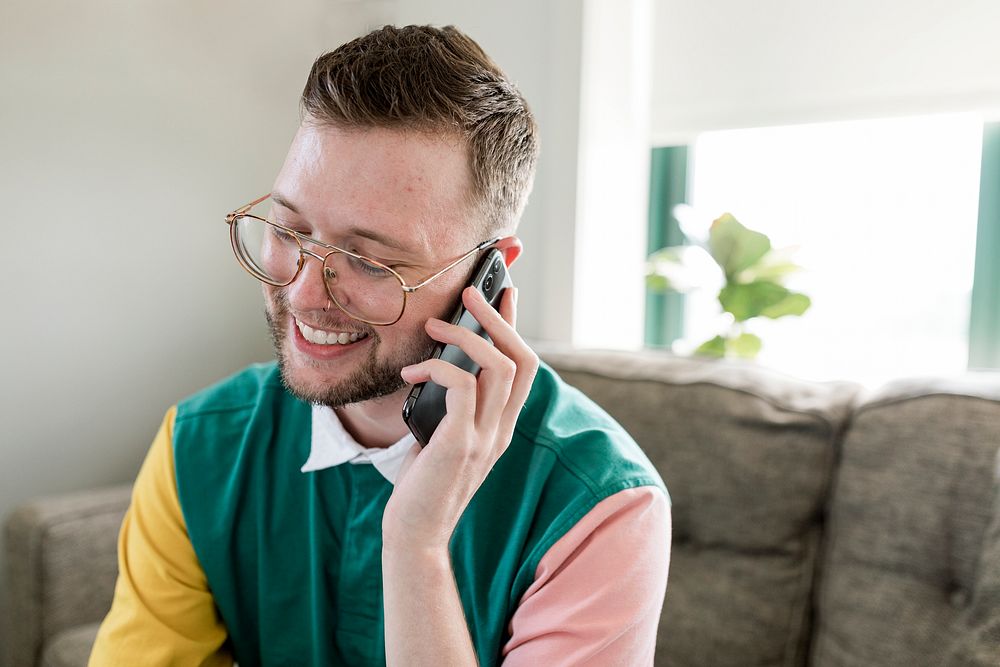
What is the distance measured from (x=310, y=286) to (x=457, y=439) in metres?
0.25

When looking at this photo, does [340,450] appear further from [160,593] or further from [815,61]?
[815,61]

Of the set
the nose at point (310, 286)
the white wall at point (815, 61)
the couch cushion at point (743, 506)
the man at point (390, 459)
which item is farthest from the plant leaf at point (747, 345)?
the nose at point (310, 286)

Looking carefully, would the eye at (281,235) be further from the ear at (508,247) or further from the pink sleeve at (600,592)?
the pink sleeve at (600,592)

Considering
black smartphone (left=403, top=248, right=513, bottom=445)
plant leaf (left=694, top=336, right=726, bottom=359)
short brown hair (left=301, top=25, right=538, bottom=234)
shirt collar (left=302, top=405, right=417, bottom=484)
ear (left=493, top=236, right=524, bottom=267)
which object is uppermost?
short brown hair (left=301, top=25, right=538, bottom=234)

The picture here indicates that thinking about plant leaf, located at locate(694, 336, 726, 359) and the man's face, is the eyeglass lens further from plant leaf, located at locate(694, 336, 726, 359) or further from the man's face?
plant leaf, located at locate(694, 336, 726, 359)

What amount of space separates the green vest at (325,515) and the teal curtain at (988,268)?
132 cm

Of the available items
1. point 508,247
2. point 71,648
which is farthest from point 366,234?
point 71,648

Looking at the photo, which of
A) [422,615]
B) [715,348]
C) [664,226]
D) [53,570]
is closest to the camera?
[422,615]

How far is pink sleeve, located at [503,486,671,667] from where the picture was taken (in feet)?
2.94

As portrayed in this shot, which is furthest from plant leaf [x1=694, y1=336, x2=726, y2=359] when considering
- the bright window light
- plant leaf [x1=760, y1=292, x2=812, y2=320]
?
the bright window light

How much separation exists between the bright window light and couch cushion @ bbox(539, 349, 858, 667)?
0.54m

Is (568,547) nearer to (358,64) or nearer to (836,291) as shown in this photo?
(358,64)

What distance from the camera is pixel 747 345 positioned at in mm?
1948

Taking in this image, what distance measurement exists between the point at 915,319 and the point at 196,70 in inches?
80.1
